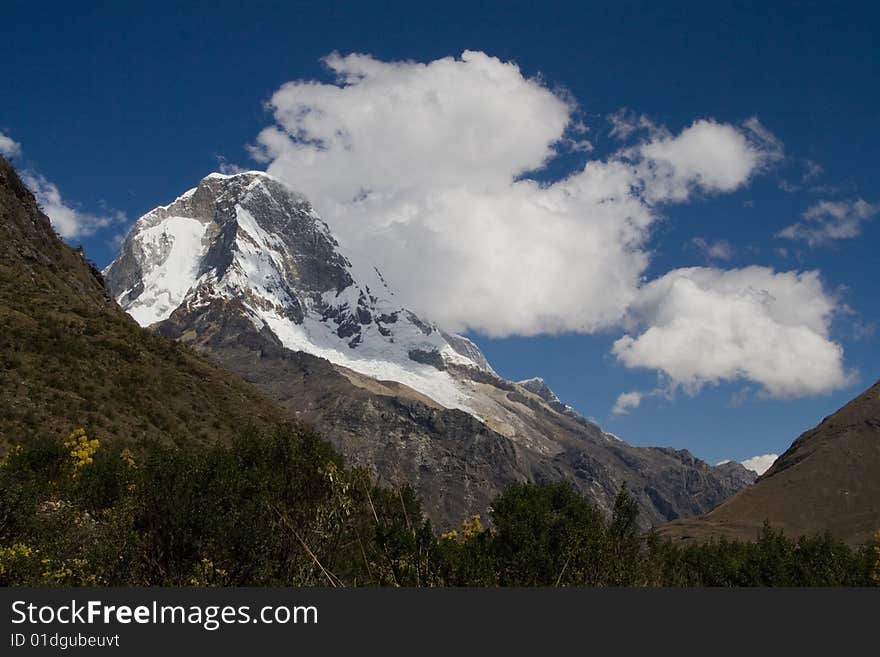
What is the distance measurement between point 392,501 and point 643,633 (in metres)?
20.7

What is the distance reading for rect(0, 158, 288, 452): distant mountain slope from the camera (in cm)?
4647

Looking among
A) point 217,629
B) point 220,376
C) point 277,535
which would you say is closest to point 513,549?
point 277,535

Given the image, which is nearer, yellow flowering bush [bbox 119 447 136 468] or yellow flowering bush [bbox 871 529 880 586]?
yellow flowering bush [bbox 119 447 136 468]

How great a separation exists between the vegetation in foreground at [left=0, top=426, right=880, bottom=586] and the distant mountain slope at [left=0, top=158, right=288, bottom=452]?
1758 centimetres

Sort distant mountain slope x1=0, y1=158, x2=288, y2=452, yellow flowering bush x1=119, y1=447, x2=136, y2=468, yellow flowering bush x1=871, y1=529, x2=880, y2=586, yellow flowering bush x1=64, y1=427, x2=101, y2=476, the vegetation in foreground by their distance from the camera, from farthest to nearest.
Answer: distant mountain slope x1=0, y1=158, x2=288, y2=452
yellow flowering bush x1=871, y1=529, x2=880, y2=586
yellow flowering bush x1=64, y1=427, x2=101, y2=476
yellow flowering bush x1=119, y1=447, x2=136, y2=468
the vegetation in foreground

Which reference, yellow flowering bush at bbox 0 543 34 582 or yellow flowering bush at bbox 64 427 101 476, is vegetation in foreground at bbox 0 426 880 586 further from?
yellow flowering bush at bbox 64 427 101 476

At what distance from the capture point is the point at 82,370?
5188 centimetres

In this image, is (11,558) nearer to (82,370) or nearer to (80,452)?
(80,452)

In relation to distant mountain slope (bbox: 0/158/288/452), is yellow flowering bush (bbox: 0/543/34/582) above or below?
below

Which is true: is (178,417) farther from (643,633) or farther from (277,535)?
(643,633)

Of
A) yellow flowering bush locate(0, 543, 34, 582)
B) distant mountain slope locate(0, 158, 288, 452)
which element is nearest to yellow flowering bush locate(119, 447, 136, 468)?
distant mountain slope locate(0, 158, 288, 452)

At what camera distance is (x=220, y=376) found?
69438mm

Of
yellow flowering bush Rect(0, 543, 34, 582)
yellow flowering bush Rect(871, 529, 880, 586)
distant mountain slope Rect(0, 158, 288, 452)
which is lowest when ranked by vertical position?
yellow flowering bush Rect(871, 529, 880, 586)

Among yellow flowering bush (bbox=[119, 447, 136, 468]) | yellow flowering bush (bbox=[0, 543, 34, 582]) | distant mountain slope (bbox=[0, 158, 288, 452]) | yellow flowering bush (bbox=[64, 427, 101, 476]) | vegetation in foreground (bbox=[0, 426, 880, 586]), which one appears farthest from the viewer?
distant mountain slope (bbox=[0, 158, 288, 452])
